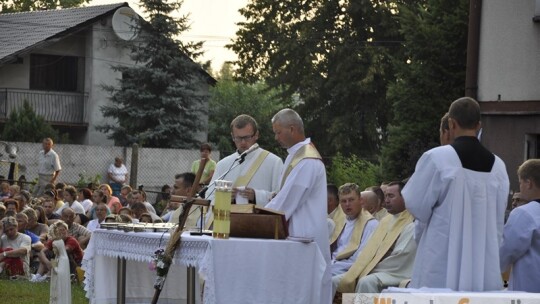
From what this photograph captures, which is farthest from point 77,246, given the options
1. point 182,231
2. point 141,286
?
point 182,231

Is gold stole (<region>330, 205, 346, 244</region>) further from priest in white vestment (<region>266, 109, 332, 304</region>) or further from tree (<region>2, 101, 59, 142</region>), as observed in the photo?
tree (<region>2, 101, 59, 142</region>)

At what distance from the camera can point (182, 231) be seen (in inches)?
400

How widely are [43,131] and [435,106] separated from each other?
50.3ft

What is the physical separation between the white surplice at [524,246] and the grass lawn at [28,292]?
6804mm

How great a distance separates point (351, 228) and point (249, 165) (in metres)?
1.86

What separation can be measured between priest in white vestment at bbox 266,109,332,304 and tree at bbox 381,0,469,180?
45.5 feet

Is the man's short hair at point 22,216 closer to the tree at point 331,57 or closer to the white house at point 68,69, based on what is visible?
the white house at point 68,69

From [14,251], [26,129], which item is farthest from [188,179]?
[26,129]

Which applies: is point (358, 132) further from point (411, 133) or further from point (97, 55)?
point (411, 133)

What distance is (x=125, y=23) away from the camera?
42562 millimetres

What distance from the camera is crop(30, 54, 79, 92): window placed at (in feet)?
144

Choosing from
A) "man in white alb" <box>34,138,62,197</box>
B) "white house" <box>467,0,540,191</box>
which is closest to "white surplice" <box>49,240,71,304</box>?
"white house" <box>467,0,540,191</box>

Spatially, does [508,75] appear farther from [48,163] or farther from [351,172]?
[351,172]

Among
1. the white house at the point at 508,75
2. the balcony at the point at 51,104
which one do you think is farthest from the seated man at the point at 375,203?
the balcony at the point at 51,104
